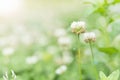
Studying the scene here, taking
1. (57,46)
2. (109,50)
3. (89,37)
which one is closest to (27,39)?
(57,46)

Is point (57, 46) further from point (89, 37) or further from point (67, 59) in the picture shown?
point (89, 37)

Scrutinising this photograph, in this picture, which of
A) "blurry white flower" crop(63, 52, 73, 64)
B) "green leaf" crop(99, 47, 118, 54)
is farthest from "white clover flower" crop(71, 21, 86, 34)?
"blurry white flower" crop(63, 52, 73, 64)

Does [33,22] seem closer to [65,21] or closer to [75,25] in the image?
[65,21]

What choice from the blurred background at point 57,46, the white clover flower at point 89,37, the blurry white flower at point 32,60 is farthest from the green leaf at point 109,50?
the blurry white flower at point 32,60

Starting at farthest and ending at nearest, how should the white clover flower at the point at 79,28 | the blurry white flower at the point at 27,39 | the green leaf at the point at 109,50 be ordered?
the blurry white flower at the point at 27,39 < the green leaf at the point at 109,50 < the white clover flower at the point at 79,28

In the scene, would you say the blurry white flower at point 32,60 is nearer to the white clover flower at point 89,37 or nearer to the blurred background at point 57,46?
the blurred background at point 57,46

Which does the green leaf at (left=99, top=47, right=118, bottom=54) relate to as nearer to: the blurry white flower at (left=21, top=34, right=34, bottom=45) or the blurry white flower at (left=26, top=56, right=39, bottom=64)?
the blurry white flower at (left=26, top=56, right=39, bottom=64)

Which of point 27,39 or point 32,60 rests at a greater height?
point 27,39

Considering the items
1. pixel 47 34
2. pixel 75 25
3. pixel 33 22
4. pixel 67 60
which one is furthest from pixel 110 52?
pixel 33 22
